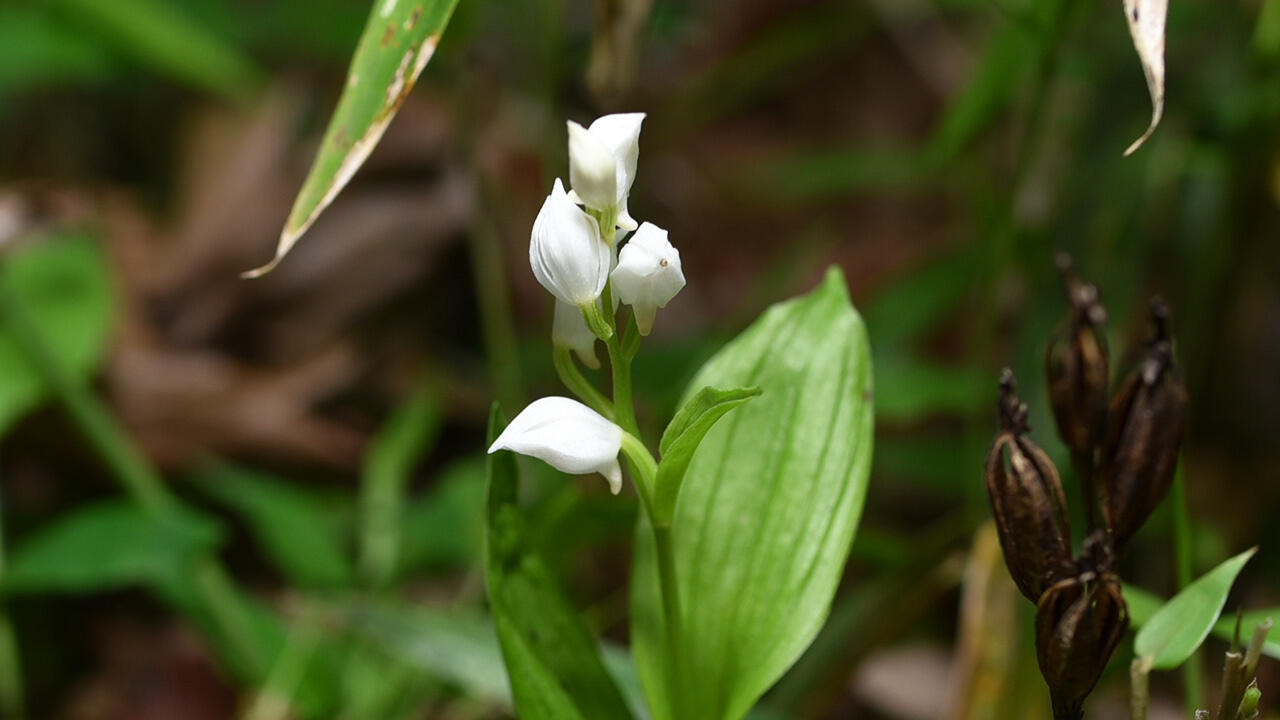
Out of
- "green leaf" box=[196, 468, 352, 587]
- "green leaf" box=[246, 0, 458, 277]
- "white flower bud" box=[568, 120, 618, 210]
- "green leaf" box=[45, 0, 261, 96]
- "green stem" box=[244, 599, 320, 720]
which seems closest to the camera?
"white flower bud" box=[568, 120, 618, 210]

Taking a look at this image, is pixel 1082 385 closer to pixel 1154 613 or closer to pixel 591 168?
pixel 1154 613

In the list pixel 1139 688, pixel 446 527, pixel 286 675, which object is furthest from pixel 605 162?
pixel 446 527

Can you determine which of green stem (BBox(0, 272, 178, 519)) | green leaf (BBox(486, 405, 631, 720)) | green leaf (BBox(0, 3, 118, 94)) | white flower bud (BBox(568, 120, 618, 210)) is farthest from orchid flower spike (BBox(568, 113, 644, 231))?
green leaf (BBox(0, 3, 118, 94))

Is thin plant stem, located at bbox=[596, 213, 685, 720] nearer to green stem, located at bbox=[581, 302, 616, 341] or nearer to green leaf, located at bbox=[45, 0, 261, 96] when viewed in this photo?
green stem, located at bbox=[581, 302, 616, 341]

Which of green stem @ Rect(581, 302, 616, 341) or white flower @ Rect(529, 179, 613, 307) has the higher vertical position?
white flower @ Rect(529, 179, 613, 307)

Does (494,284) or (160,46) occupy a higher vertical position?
(160,46)

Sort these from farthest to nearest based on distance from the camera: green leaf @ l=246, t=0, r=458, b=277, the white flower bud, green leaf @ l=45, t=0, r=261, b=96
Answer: green leaf @ l=45, t=0, r=261, b=96 → green leaf @ l=246, t=0, r=458, b=277 → the white flower bud

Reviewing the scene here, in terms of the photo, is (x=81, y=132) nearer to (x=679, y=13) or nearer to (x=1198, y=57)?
(x=679, y=13)

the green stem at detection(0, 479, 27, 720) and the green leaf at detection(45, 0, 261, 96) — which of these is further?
the green leaf at detection(45, 0, 261, 96)

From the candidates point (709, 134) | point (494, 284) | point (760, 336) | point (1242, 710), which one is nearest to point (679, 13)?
point (494, 284)
